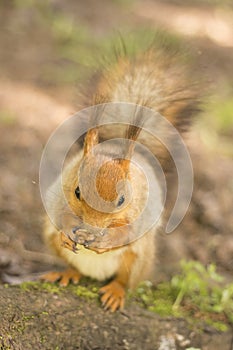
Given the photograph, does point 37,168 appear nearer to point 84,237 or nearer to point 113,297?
point 113,297

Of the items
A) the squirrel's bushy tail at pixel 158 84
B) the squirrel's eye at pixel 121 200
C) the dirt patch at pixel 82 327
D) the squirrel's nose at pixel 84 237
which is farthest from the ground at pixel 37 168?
the squirrel's eye at pixel 121 200

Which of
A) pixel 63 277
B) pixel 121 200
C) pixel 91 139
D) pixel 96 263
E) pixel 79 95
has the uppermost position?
pixel 79 95

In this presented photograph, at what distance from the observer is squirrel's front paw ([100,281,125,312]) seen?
2.77m

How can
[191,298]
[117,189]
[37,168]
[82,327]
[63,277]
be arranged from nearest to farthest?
[117,189] → [82,327] → [63,277] → [191,298] → [37,168]

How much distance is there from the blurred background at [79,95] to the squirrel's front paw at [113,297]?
14.6 inches

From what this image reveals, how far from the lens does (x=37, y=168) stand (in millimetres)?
4070

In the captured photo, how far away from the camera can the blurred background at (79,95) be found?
349 centimetres

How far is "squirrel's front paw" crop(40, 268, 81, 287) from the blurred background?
107mm

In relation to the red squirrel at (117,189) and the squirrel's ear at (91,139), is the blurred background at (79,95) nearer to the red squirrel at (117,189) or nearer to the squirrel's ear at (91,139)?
the red squirrel at (117,189)

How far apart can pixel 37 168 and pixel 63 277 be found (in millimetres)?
1308

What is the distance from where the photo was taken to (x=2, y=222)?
Result: 351cm

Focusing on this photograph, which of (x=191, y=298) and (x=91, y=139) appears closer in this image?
(x=91, y=139)

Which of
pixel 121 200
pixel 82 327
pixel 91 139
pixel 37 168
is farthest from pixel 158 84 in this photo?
pixel 37 168

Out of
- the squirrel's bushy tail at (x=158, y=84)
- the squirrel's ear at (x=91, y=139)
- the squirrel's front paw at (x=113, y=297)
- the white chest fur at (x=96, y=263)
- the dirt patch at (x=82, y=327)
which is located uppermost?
the squirrel's bushy tail at (x=158, y=84)
